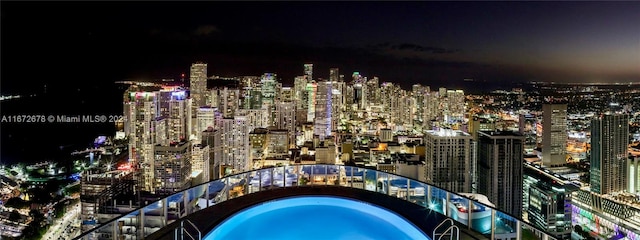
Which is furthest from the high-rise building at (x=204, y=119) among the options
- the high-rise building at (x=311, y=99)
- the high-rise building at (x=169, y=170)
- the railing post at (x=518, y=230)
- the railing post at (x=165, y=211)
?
the railing post at (x=518, y=230)

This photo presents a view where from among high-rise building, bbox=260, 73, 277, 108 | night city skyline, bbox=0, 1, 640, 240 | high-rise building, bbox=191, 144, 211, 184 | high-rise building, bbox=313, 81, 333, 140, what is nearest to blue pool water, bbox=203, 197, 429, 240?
night city skyline, bbox=0, 1, 640, 240

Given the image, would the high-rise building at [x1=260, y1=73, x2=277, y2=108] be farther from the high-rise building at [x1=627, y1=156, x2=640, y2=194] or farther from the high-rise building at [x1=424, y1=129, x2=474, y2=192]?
the high-rise building at [x1=627, y1=156, x2=640, y2=194]

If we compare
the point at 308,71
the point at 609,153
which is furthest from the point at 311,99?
the point at 609,153

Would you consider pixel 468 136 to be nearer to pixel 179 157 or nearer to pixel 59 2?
pixel 179 157

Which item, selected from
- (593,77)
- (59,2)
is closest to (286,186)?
(59,2)

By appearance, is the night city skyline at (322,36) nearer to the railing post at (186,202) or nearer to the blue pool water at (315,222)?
the railing post at (186,202)

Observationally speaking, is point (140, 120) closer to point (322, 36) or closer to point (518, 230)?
point (322, 36)
